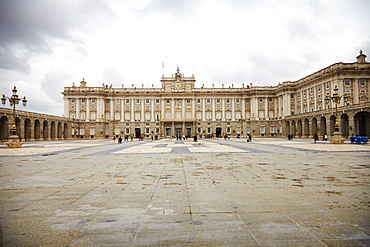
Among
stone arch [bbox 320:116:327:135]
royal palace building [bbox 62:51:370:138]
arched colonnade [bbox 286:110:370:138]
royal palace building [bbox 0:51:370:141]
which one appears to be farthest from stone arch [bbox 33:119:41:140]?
stone arch [bbox 320:116:327:135]

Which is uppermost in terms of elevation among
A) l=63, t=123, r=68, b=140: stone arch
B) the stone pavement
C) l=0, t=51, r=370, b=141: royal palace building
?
l=0, t=51, r=370, b=141: royal palace building

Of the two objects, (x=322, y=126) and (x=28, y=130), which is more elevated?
(x=322, y=126)

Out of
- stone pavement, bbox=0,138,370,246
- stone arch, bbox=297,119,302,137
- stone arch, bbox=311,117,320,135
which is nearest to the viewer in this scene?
stone pavement, bbox=0,138,370,246

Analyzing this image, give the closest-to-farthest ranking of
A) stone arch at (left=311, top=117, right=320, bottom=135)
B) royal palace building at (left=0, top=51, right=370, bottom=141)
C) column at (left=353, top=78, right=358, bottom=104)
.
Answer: column at (left=353, top=78, right=358, bottom=104)
stone arch at (left=311, top=117, right=320, bottom=135)
royal palace building at (left=0, top=51, right=370, bottom=141)

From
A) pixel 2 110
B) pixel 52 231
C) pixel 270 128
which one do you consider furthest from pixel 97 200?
pixel 270 128

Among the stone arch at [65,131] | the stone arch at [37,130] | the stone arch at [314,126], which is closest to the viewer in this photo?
the stone arch at [314,126]

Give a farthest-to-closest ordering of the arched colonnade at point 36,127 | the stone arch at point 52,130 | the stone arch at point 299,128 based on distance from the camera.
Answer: the stone arch at point 299,128 < the stone arch at point 52,130 < the arched colonnade at point 36,127

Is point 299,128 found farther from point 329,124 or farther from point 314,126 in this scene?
point 329,124

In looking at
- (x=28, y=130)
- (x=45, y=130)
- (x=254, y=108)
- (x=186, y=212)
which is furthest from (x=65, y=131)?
(x=186, y=212)

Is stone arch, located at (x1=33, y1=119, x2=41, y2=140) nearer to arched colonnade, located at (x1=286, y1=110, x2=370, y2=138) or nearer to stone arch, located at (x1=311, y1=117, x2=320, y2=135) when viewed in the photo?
arched colonnade, located at (x1=286, y1=110, x2=370, y2=138)

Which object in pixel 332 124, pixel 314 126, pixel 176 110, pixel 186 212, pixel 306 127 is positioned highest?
pixel 176 110

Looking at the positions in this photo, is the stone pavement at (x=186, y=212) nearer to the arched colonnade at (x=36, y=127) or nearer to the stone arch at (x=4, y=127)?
the stone arch at (x=4, y=127)

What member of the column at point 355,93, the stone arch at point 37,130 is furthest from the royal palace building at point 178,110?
the column at point 355,93

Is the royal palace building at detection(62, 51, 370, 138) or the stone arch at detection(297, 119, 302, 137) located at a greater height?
the royal palace building at detection(62, 51, 370, 138)
